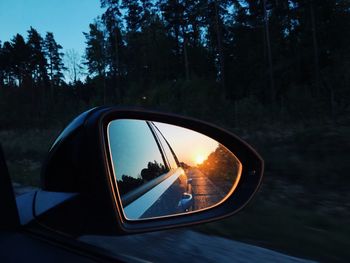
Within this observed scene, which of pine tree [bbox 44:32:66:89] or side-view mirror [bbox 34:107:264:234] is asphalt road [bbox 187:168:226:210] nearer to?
side-view mirror [bbox 34:107:264:234]

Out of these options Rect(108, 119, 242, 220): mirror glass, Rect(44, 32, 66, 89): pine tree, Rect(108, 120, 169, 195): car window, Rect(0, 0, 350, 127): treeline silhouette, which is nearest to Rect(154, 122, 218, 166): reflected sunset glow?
Rect(108, 119, 242, 220): mirror glass

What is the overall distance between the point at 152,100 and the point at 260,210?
38.0 meters

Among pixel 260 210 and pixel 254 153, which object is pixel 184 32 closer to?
pixel 260 210

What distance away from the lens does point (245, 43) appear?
2212 inches

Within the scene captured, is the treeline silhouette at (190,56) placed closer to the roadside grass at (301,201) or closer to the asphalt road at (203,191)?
the roadside grass at (301,201)

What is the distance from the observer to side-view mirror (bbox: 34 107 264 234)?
5.65ft

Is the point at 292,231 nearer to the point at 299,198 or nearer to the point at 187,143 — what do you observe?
the point at 299,198

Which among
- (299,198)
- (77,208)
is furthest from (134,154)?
(299,198)

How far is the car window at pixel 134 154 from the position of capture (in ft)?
6.87

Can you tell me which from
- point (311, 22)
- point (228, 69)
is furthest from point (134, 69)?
point (311, 22)

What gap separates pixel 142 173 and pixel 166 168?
44cm

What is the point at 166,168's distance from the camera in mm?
2836

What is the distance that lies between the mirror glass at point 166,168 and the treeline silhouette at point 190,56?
80.2 feet

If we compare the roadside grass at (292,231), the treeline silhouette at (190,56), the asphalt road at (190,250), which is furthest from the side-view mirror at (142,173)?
the treeline silhouette at (190,56)
